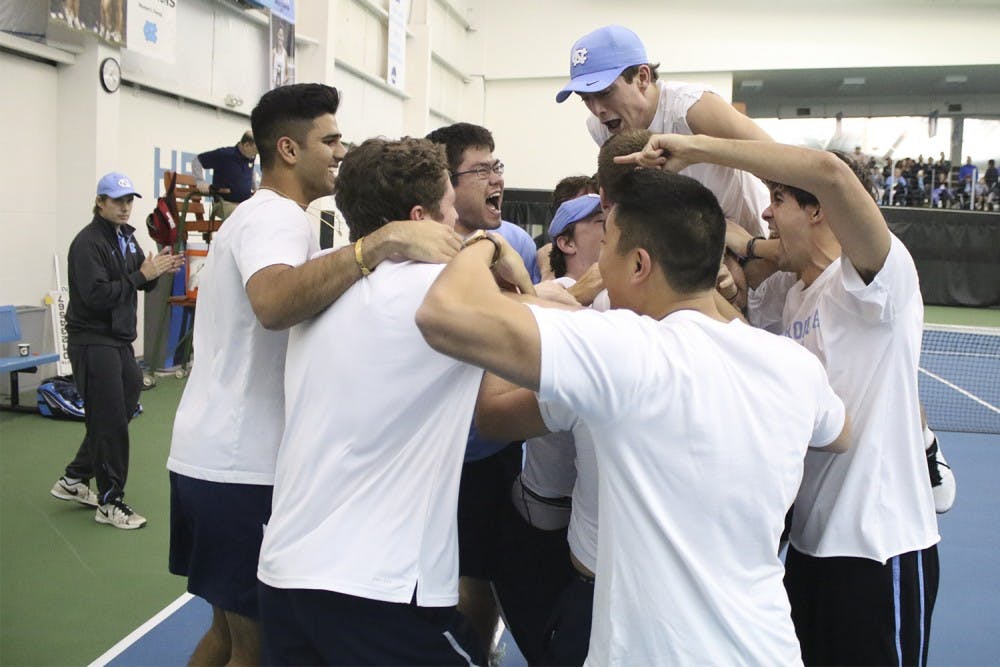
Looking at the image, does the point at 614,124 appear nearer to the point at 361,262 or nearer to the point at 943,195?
the point at 361,262

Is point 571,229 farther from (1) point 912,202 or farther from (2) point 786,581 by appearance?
(1) point 912,202

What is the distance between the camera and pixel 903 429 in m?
2.50

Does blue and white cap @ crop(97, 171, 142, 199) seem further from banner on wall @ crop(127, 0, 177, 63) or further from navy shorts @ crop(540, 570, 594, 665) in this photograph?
navy shorts @ crop(540, 570, 594, 665)

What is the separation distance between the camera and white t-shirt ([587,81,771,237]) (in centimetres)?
313

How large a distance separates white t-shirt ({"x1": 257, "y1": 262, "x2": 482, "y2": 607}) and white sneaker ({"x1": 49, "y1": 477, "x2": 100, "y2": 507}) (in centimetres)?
466

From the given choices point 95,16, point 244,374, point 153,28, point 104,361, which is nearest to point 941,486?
point 244,374

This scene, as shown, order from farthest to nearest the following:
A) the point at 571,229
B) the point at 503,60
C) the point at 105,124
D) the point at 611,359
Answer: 1. the point at 503,60
2. the point at 105,124
3. the point at 571,229
4. the point at 611,359

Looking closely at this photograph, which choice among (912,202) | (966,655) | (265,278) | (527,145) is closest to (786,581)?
(265,278)

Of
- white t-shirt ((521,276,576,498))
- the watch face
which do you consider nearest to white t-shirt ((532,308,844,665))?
white t-shirt ((521,276,576,498))

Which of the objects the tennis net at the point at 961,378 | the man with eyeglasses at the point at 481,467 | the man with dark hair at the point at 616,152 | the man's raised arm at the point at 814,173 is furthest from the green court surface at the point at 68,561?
the tennis net at the point at 961,378

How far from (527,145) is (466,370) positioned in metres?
26.3

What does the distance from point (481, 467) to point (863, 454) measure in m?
1.38

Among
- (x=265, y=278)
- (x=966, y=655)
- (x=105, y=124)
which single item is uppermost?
(x=105, y=124)

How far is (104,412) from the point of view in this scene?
19.0 ft
